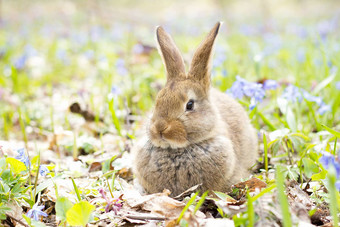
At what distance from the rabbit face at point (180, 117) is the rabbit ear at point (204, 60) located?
10 cm

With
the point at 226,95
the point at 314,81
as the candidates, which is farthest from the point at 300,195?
the point at 314,81

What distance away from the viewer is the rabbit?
3158mm

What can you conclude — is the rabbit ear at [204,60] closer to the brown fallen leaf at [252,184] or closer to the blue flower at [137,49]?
the brown fallen leaf at [252,184]

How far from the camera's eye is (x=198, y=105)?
11.0 feet

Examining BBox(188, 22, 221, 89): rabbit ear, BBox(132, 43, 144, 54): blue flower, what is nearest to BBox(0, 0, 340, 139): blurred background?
BBox(132, 43, 144, 54): blue flower

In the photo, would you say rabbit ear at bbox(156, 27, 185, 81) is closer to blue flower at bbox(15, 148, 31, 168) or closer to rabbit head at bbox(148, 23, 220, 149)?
rabbit head at bbox(148, 23, 220, 149)

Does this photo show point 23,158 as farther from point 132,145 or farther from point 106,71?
point 106,71

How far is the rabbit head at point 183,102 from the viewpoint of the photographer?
3111 mm

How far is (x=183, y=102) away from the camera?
10.6ft

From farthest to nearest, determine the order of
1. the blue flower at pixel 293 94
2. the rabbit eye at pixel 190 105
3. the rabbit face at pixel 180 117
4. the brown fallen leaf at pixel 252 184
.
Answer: the blue flower at pixel 293 94
the rabbit eye at pixel 190 105
the rabbit face at pixel 180 117
the brown fallen leaf at pixel 252 184

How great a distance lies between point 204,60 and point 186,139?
27.7 inches

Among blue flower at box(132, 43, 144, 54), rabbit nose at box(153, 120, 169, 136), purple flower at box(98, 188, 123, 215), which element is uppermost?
blue flower at box(132, 43, 144, 54)

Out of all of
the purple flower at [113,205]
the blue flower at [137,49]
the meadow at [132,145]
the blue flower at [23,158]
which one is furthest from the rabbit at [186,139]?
the blue flower at [137,49]

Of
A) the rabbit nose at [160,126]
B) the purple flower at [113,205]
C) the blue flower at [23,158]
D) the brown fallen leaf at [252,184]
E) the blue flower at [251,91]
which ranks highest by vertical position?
the blue flower at [251,91]
